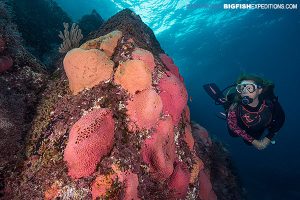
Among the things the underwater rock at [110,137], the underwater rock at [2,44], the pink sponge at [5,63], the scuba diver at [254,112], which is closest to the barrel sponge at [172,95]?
the underwater rock at [110,137]

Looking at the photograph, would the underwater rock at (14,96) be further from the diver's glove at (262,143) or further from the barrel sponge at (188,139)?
the diver's glove at (262,143)

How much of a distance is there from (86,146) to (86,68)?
117 centimetres

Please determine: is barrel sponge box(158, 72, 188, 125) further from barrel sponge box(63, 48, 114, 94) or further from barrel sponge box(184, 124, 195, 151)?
barrel sponge box(63, 48, 114, 94)

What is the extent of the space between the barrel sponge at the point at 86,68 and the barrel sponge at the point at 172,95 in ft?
2.61

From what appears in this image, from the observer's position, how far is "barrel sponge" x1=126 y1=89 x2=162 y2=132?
11.2 feet

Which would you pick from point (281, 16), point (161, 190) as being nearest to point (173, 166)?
point (161, 190)

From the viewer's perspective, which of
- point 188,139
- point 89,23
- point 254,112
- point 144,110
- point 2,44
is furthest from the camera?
point 89,23

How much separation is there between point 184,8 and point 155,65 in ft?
70.2

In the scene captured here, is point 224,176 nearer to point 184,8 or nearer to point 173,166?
point 173,166

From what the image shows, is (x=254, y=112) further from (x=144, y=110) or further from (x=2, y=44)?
(x=2, y=44)

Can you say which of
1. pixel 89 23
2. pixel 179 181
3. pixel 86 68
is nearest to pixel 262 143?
pixel 179 181

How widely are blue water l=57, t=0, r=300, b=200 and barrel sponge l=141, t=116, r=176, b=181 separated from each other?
1566 centimetres

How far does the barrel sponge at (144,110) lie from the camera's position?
340 centimetres

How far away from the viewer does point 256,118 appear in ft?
22.2
